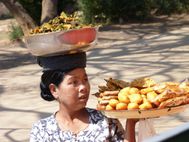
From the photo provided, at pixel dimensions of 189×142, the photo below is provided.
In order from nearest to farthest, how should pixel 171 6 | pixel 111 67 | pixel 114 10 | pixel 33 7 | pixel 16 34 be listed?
pixel 111 67, pixel 16 34, pixel 114 10, pixel 33 7, pixel 171 6

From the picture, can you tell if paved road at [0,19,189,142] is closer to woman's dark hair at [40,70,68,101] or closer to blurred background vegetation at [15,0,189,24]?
blurred background vegetation at [15,0,189,24]

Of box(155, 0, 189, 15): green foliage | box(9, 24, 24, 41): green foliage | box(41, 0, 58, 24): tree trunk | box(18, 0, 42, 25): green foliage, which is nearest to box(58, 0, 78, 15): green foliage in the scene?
box(18, 0, 42, 25): green foliage

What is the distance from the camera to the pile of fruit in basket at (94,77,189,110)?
2273 mm

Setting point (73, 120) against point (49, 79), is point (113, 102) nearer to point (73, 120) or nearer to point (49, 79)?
point (73, 120)

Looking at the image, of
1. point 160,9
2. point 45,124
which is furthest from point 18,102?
point 160,9

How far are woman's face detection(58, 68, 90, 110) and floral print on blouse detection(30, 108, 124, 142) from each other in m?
0.10

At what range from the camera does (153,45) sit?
42.8ft

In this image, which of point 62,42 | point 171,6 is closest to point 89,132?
point 62,42

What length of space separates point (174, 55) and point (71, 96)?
896 centimetres

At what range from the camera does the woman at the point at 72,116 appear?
7.75 ft

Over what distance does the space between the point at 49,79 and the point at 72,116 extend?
202 mm

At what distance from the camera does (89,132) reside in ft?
7.82

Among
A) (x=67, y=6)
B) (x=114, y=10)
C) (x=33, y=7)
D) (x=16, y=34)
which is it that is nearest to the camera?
(x=16, y=34)

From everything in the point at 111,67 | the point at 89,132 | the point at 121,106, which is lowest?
the point at 111,67
